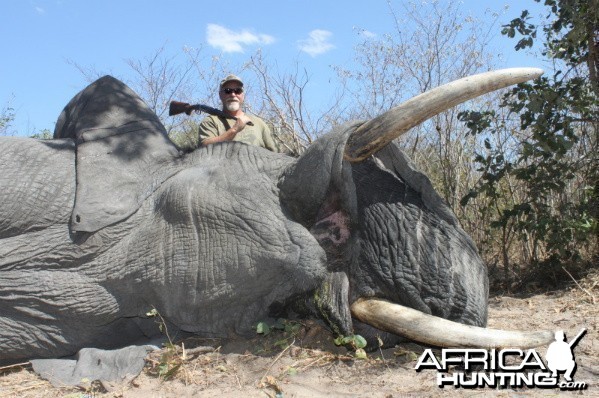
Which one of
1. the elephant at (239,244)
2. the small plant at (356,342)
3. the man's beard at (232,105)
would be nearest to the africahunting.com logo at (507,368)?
the elephant at (239,244)

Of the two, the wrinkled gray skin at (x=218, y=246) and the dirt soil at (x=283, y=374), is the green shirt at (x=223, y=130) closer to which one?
the wrinkled gray skin at (x=218, y=246)

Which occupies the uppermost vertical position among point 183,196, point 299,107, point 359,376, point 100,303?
point 299,107

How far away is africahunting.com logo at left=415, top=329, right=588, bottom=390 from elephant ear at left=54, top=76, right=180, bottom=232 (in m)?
1.92

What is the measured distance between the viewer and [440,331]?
331 cm

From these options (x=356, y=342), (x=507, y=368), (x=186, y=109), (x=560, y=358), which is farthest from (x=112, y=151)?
(x=560, y=358)

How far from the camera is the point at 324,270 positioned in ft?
11.9

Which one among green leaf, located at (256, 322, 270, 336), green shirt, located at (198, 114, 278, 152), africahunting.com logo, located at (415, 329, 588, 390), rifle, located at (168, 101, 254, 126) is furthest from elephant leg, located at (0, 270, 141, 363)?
green shirt, located at (198, 114, 278, 152)

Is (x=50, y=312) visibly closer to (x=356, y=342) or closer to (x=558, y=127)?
(x=356, y=342)

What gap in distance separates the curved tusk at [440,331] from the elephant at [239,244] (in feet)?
0.04

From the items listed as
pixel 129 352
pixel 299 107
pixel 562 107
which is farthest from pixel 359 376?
pixel 299 107

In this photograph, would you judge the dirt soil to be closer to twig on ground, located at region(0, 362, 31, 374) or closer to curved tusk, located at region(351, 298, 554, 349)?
twig on ground, located at region(0, 362, 31, 374)

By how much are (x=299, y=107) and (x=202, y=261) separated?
6.14 m

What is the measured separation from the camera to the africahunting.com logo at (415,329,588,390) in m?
3.22

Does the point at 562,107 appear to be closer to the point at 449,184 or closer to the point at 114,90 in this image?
the point at 449,184
